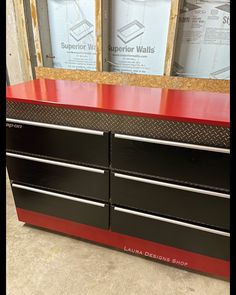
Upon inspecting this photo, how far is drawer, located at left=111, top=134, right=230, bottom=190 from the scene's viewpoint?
3.35 ft

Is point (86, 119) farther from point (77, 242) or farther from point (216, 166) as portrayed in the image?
point (77, 242)

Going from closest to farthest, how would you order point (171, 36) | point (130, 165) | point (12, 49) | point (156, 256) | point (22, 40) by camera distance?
point (130, 165)
point (156, 256)
point (171, 36)
point (22, 40)
point (12, 49)

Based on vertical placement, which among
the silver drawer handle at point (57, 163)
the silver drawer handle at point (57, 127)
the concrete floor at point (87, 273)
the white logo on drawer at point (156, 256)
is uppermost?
the silver drawer handle at point (57, 127)

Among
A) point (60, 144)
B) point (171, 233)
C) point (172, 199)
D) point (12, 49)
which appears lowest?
point (171, 233)

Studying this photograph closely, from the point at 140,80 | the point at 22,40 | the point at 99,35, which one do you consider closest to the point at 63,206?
the point at 140,80

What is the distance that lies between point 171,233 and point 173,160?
46 centimetres

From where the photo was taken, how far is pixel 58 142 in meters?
1.22

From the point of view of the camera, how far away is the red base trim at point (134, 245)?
1.28m

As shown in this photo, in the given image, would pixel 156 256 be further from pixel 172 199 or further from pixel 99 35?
pixel 99 35

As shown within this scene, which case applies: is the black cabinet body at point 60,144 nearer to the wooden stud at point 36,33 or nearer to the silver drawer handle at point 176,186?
the silver drawer handle at point 176,186

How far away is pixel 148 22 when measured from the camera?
5.84 ft

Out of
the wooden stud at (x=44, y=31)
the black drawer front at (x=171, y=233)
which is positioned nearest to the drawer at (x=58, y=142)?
the black drawer front at (x=171, y=233)
